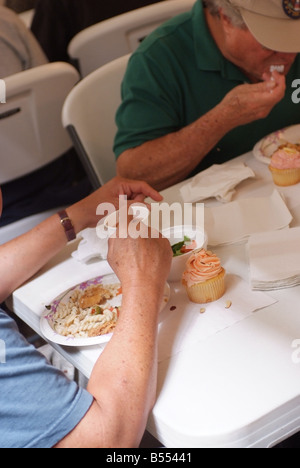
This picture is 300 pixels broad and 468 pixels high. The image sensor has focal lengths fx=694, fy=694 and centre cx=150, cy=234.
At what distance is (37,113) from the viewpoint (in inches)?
101

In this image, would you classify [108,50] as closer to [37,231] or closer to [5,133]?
[5,133]

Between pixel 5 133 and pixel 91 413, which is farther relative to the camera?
pixel 5 133

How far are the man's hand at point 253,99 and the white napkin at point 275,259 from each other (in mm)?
512

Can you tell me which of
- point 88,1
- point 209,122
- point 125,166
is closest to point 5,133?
point 125,166

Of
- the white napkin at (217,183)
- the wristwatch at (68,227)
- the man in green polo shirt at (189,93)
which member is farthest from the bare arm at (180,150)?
the wristwatch at (68,227)

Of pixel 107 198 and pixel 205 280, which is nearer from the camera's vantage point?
pixel 205 280

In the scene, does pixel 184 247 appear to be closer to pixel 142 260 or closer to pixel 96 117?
pixel 142 260

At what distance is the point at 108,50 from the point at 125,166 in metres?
1.07

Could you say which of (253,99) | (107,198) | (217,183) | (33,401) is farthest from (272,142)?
(33,401)

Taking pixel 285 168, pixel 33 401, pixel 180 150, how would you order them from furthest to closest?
1. pixel 180 150
2. pixel 285 168
3. pixel 33 401

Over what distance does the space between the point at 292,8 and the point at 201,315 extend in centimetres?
93

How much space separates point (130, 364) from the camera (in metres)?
1.23

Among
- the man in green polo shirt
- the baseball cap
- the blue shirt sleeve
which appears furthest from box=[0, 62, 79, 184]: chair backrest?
the blue shirt sleeve

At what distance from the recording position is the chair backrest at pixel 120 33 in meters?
2.87
